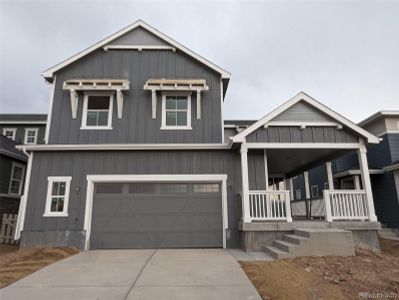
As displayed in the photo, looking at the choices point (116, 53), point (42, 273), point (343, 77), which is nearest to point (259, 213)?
point (42, 273)

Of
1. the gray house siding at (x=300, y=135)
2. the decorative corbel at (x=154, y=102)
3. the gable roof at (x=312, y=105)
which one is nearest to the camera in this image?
the gable roof at (x=312, y=105)

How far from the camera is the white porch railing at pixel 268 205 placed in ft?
24.6

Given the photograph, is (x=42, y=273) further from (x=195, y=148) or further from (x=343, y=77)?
(x=343, y=77)

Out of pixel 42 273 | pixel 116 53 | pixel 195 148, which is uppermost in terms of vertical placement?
pixel 116 53

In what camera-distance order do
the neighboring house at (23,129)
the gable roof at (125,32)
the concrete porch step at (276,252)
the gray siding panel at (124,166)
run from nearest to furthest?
the concrete porch step at (276,252) < the gray siding panel at (124,166) < the gable roof at (125,32) < the neighboring house at (23,129)

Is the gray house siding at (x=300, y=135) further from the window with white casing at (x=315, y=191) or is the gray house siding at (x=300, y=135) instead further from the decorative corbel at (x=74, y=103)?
the window with white casing at (x=315, y=191)

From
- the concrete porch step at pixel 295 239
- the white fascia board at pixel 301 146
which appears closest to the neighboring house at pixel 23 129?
the white fascia board at pixel 301 146

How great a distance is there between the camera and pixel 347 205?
300 inches

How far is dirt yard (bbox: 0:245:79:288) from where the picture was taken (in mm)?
4852

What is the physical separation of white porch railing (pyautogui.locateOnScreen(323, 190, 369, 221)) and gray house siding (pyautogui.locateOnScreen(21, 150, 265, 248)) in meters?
2.13

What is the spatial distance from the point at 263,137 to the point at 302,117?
1.50 metres

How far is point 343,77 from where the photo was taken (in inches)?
677

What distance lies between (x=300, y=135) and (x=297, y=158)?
1.96 meters

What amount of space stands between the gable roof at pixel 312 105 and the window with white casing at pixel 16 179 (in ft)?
35.7
